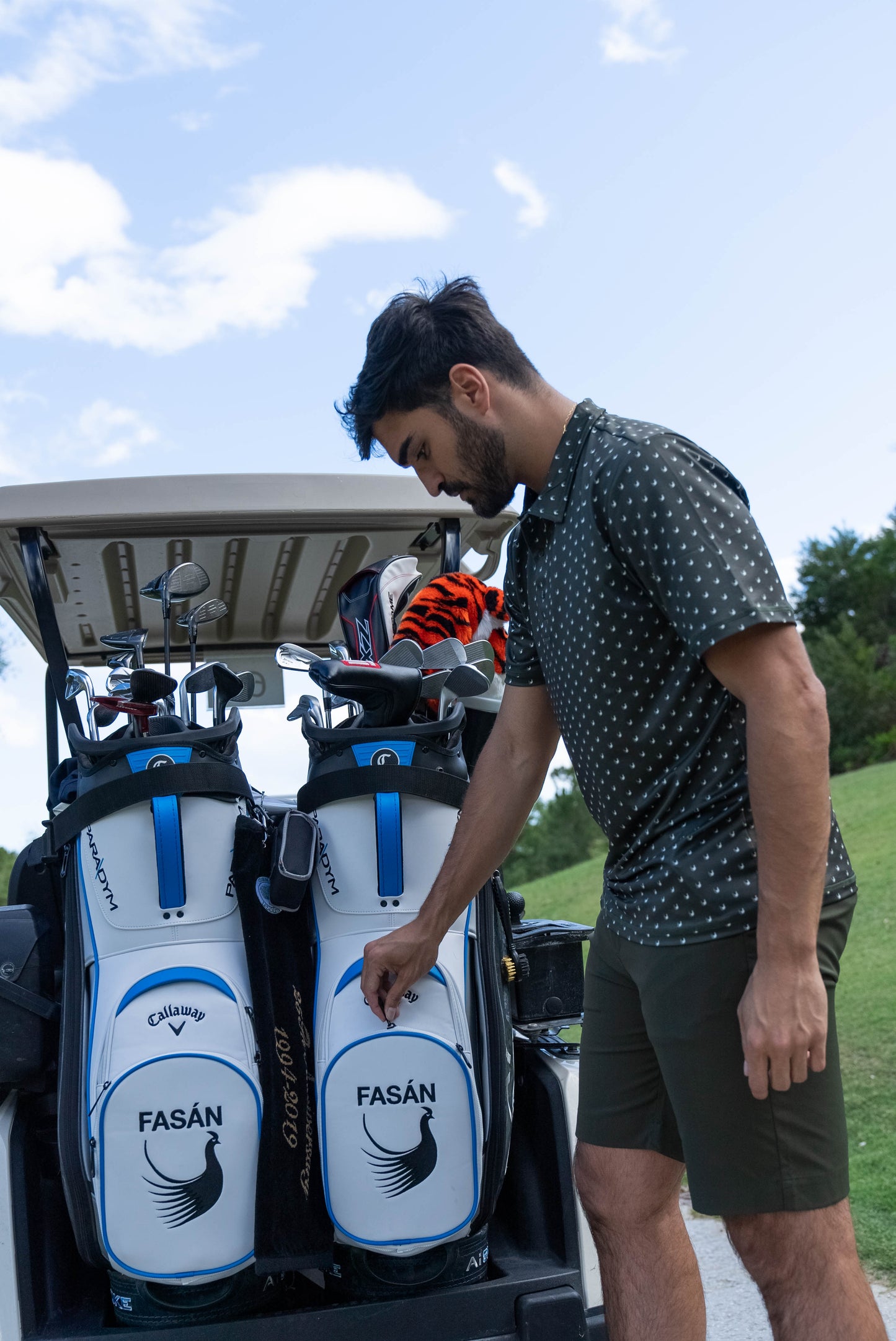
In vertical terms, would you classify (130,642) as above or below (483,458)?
below

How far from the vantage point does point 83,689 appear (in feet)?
7.40

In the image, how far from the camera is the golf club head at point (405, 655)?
2143mm

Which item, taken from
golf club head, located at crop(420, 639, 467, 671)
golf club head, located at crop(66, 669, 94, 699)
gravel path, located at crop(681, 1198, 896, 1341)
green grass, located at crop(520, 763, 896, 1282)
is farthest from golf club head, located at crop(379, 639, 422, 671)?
green grass, located at crop(520, 763, 896, 1282)

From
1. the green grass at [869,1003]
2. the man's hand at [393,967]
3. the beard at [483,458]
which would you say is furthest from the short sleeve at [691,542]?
the green grass at [869,1003]

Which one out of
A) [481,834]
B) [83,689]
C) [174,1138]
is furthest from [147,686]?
[174,1138]

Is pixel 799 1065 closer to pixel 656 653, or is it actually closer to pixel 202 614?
pixel 656 653

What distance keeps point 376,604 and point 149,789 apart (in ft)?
2.18

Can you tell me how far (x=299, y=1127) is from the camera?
1.92 metres

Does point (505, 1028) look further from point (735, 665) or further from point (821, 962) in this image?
point (735, 665)

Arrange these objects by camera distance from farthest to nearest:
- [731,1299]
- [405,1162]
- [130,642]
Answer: [731,1299] < [130,642] < [405,1162]

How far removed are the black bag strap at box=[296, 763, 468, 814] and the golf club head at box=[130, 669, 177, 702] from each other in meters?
0.32

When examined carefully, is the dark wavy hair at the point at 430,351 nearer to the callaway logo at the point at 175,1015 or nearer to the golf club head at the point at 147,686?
the golf club head at the point at 147,686

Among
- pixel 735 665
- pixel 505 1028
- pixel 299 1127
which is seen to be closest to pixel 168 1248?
pixel 299 1127

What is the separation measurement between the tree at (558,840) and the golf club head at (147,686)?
20745mm
